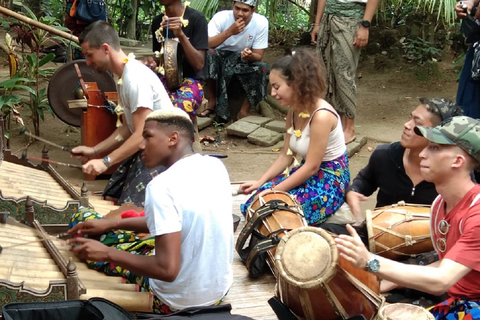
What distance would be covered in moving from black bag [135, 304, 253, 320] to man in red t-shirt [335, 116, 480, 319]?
0.54 metres

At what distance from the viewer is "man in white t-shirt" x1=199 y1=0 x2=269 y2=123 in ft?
24.4

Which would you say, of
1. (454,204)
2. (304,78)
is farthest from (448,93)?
(454,204)

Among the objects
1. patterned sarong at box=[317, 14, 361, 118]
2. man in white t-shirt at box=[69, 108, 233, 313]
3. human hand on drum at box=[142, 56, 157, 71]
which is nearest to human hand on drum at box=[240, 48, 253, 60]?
patterned sarong at box=[317, 14, 361, 118]

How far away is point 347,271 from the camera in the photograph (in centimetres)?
293

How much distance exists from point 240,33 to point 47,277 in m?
4.95

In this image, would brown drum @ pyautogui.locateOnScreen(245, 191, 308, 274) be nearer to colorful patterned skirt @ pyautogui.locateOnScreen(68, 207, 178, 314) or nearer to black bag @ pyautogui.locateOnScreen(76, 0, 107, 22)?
colorful patterned skirt @ pyautogui.locateOnScreen(68, 207, 178, 314)

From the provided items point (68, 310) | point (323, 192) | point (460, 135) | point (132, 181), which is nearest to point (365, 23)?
point (323, 192)

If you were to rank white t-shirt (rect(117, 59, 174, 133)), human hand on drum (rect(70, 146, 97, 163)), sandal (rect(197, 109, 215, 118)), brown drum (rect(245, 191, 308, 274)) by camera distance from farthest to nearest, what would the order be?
sandal (rect(197, 109, 215, 118)) → human hand on drum (rect(70, 146, 97, 163)) → white t-shirt (rect(117, 59, 174, 133)) → brown drum (rect(245, 191, 308, 274))

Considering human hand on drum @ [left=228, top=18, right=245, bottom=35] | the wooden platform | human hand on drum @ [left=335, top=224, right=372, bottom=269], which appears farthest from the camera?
human hand on drum @ [left=228, top=18, right=245, bottom=35]

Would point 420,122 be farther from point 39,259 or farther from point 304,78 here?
point 39,259

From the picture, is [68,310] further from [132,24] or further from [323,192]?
[132,24]

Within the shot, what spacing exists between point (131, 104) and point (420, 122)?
1.82 meters

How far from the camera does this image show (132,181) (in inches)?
186

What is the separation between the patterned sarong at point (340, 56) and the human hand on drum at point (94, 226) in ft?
12.4
